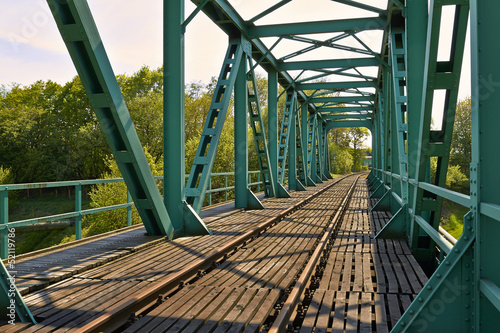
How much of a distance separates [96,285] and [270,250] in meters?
2.75

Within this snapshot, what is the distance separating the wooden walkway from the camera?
11.0ft

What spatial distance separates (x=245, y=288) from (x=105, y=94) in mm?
3141

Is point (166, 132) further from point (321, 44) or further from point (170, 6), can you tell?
point (321, 44)

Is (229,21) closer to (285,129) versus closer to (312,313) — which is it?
(285,129)

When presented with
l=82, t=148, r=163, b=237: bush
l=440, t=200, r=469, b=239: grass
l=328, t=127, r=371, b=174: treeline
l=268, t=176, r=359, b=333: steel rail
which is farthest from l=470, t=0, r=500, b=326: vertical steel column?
l=328, t=127, r=371, b=174: treeline

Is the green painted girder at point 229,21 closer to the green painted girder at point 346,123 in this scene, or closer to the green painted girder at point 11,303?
the green painted girder at point 11,303

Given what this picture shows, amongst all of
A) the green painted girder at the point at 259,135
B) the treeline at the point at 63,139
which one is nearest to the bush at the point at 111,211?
the treeline at the point at 63,139

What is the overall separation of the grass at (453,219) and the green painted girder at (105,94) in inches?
1750

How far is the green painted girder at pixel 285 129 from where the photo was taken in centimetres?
1631

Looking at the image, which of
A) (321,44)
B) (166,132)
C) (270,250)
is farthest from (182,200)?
(321,44)

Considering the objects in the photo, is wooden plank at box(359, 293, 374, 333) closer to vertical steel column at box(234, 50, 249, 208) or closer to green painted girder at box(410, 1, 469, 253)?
Answer: green painted girder at box(410, 1, 469, 253)

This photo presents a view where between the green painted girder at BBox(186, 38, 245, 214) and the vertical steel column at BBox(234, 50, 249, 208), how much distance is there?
1216 millimetres

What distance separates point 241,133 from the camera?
11.3 meters

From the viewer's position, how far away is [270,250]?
20.4ft
